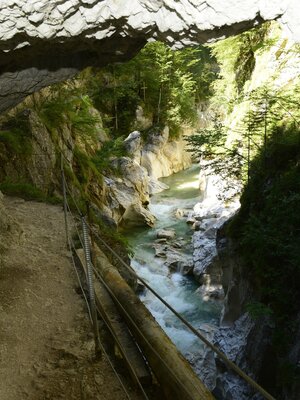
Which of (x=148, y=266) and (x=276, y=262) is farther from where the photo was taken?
(x=148, y=266)

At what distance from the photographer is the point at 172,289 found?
11289 mm

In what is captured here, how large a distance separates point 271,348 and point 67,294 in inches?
129

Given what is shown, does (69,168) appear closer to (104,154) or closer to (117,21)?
(104,154)

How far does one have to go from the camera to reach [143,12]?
3062 millimetres

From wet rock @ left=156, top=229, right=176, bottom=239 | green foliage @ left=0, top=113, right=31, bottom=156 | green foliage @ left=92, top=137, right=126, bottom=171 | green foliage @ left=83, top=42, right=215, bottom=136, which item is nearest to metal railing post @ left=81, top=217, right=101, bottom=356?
green foliage @ left=0, top=113, right=31, bottom=156

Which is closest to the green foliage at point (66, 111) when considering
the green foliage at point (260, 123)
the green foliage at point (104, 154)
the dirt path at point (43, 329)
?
the green foliage at point (104, 154)

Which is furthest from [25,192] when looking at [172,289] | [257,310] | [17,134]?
[257,310]

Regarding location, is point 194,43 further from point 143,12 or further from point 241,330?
point 241,330

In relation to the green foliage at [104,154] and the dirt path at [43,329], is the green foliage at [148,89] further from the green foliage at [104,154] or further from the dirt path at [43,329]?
the dirt path at [43,329]

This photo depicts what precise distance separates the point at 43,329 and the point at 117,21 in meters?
3.74

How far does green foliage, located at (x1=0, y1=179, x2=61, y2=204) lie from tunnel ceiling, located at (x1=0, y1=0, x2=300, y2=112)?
19.0ft

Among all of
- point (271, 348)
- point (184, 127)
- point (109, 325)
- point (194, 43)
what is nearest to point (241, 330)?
point (271, 348)

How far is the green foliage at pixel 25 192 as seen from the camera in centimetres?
931

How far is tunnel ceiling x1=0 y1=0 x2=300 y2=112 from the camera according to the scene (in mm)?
2855
